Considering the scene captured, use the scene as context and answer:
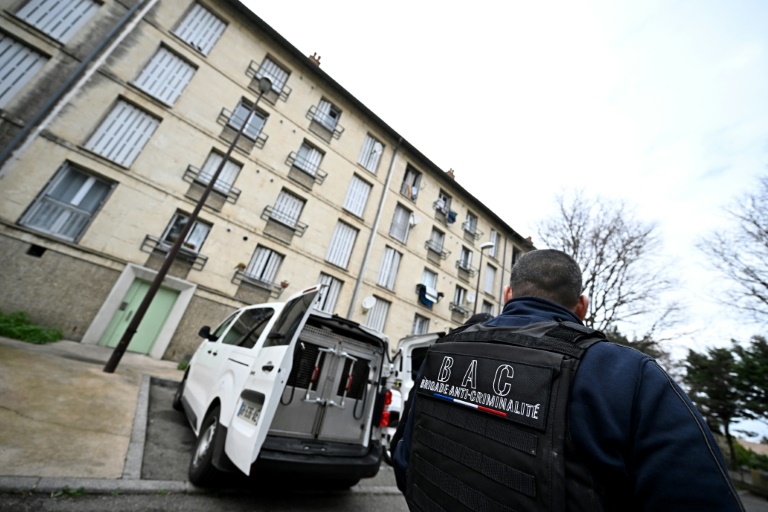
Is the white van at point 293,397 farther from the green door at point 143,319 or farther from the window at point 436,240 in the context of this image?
the window at point 436,240

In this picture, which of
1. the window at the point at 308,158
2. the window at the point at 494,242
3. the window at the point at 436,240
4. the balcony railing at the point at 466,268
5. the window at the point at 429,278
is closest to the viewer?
the window at the point at 308,158

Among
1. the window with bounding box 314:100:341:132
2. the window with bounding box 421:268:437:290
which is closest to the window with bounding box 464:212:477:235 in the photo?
the window with bounding box 421:268:437:290

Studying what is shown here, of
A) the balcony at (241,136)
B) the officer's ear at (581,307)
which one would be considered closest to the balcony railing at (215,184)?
the balcony at (241,136)

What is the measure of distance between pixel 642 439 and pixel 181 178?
40.0ft

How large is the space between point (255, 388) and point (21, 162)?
33.5ft

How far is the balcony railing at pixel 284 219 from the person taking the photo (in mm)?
11469

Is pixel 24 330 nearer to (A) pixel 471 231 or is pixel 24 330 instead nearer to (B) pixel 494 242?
(A) pixel 471 231

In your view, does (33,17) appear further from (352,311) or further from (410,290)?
(410,290)

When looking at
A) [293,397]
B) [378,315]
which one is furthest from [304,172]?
[293,397]

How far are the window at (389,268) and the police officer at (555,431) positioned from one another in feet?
41.6

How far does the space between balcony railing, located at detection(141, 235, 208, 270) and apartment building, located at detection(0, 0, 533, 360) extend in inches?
1.7

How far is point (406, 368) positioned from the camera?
7.05 meters

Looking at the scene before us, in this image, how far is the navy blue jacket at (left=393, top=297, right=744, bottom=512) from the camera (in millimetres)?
845

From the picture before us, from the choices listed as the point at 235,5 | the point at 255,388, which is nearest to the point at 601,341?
the point at 255,388
